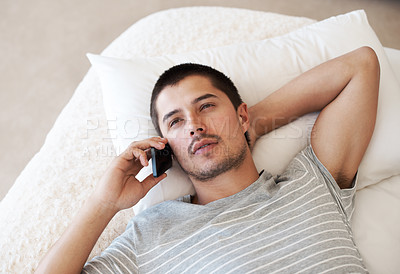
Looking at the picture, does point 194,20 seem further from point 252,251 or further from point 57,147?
point 252,251

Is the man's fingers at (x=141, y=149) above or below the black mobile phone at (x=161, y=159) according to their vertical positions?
above

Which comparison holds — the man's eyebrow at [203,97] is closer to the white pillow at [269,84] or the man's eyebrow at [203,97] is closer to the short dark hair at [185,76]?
the short dark hair at [185,76]

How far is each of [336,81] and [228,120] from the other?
388 mm

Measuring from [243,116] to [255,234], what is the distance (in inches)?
16.3

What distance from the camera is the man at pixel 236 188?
91 centimetres

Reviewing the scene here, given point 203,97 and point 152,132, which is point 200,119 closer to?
point 203,97

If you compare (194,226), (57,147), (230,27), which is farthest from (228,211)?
(230,27)

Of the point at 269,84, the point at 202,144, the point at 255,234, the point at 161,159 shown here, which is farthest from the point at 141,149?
the point at 269,84

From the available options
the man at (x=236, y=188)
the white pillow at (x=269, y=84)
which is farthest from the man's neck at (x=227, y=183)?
the white pillow at (x=269, y=84)

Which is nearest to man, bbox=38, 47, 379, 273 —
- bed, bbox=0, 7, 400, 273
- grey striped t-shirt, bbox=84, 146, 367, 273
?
grey striped t-shirt, bbox=84, 146, 367, 273

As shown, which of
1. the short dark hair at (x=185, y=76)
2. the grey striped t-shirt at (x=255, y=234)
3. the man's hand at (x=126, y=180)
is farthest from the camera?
the short dark hair at (x=185, y=76)

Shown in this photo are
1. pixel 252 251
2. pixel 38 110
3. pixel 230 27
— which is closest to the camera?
pixel 252 251

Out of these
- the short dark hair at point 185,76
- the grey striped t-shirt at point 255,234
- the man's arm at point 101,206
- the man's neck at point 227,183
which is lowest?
the grey striped t-shirt at point 255,234

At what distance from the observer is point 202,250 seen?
3.06 ft
